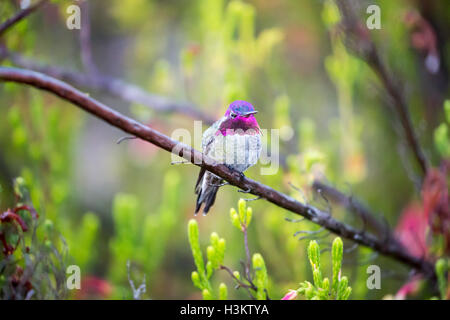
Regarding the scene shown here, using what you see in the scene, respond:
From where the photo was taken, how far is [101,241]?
10.6 feet

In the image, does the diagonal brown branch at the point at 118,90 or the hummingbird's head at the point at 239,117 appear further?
the diagonal brown branch at the point at 118,90

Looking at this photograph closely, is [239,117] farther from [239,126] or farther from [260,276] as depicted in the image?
[260,276]

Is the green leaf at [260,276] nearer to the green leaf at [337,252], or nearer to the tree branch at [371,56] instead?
the green leaf at [337,252]

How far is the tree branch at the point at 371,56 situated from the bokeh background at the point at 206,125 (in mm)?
54

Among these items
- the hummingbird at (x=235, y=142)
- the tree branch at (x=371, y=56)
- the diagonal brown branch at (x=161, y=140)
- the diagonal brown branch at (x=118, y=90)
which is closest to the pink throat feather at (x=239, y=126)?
the hummingbird at (x=235, y=142)

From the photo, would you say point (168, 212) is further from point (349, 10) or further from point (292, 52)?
point (292, 52)

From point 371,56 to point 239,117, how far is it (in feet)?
3.10

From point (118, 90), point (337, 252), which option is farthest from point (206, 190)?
point (118, 90)

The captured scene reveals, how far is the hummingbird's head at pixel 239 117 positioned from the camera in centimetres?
114

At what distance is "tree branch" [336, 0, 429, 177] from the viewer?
1.81 meters

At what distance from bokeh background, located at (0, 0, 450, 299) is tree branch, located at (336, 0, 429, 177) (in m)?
0.05

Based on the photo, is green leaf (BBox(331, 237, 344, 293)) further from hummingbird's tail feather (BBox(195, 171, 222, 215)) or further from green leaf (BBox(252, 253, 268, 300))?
hummingbird's tail feather (BBox(195, 171, 222, 215))
